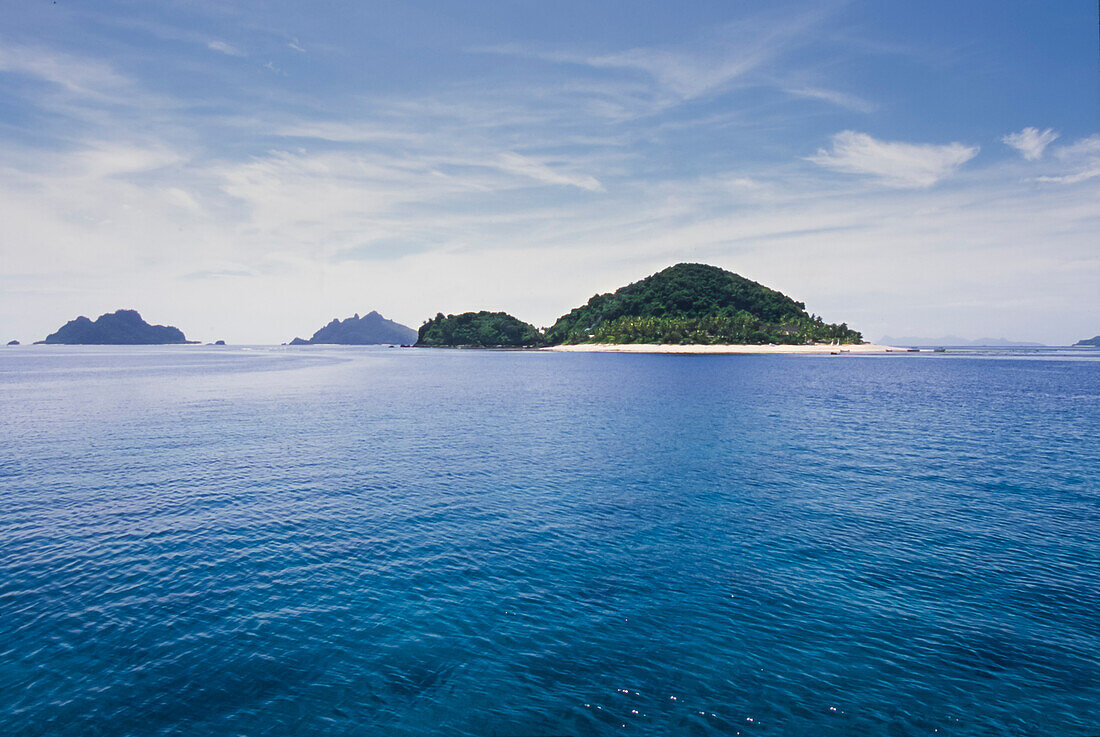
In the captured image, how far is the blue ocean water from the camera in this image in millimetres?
18031

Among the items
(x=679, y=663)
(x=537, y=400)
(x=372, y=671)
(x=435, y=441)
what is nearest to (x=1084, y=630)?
(x=679, y=663)

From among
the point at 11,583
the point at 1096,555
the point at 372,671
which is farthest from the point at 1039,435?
the point at 11,583

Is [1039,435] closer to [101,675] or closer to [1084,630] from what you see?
[1084,630]

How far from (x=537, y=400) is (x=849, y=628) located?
8364cm

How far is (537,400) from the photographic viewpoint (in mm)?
104438

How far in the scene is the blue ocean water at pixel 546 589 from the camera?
Answer: 1803 cm

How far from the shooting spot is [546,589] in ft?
85.5

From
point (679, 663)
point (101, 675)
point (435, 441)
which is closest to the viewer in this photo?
point (101, 675)

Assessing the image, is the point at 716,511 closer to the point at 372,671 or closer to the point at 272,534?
the point at 372,671

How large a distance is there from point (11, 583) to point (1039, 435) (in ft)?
323

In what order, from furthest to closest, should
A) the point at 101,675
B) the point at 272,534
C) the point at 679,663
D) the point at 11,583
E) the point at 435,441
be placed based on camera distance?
the point at 435,441 < the point at 272,534 < the point at 11,583 < the point at 679,663 < the point at 101,675

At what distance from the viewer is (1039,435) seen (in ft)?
212

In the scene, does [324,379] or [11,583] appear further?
[324,379]

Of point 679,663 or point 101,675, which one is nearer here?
point 101,675
